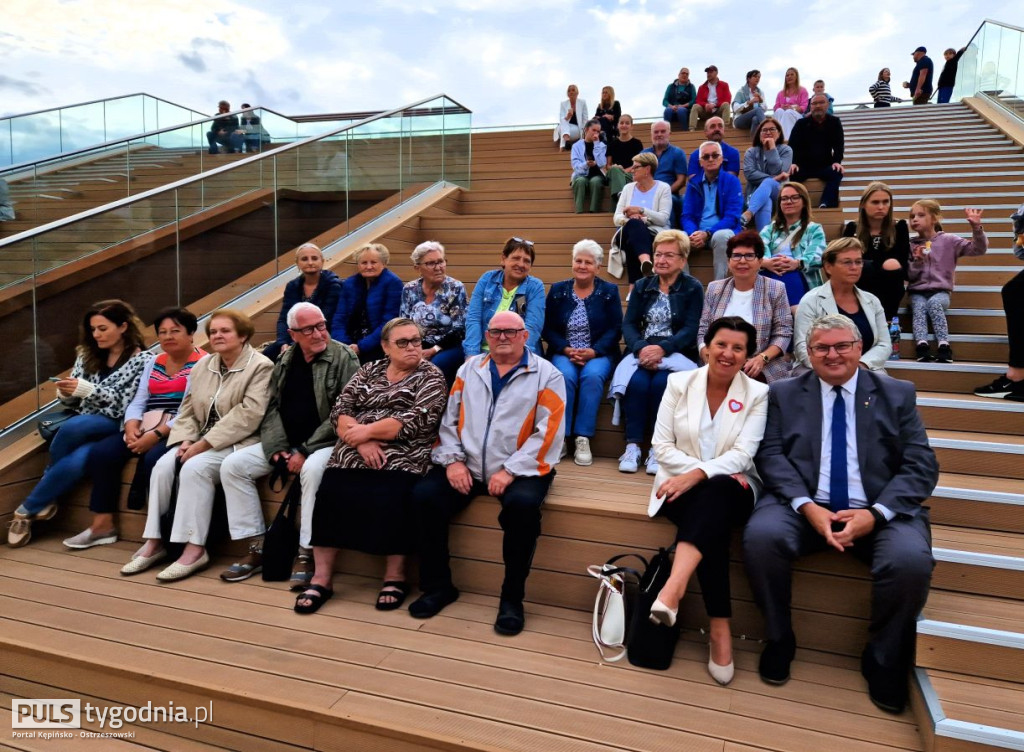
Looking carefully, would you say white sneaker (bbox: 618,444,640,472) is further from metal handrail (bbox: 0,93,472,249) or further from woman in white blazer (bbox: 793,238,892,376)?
metal handrail (bbox: 0,93,472,249)

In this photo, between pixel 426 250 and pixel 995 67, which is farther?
pixel 995 67

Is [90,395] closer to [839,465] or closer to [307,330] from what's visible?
[307,330]

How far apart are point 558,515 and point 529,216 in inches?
153

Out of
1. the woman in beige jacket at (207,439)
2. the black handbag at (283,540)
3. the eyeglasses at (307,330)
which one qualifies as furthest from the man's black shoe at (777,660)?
the eyeglasses at (307,330)

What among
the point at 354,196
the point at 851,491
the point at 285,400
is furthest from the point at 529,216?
the point at 851,491

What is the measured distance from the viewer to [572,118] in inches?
332

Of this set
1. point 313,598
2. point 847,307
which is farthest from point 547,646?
point 847,307

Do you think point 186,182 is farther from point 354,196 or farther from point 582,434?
point 582,434

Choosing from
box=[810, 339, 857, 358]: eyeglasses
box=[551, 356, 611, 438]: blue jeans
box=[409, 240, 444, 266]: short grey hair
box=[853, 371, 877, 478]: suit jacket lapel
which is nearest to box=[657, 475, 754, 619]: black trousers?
box=[853, 371, 877, 478]: suit jacket lapel

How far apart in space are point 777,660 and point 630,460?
1.24 meters

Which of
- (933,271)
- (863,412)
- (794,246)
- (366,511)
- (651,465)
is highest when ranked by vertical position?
(794,246)

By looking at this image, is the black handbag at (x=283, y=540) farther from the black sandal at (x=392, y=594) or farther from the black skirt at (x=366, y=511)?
the black sandal at (x=392, y=594)

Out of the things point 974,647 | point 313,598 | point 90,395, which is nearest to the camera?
point 974,647

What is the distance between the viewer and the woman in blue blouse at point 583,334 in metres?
3.48
